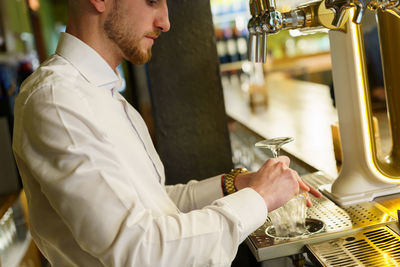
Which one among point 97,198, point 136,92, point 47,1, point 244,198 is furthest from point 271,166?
point 47,1

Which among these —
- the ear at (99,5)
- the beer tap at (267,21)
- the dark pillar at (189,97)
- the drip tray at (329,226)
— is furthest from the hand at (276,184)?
the dark pillar at (189,97)

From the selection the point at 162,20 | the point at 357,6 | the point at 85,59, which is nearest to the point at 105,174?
the point at 85,59

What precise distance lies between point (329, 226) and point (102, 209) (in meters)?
0.58

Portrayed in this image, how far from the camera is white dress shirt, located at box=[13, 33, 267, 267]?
3.22ft

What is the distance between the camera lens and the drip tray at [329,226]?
1.20 metres

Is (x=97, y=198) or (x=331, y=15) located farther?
(x=331, y=15)

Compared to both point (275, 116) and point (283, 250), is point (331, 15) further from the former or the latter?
point (275, 116)

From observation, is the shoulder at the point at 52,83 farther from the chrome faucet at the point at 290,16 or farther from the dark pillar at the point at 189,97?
the dark pillar at the point at 189,97

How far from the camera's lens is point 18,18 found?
742 centimetres

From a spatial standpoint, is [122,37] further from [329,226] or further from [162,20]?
[329,226]

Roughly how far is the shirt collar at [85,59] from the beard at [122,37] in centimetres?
6

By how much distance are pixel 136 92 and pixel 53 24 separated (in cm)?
844

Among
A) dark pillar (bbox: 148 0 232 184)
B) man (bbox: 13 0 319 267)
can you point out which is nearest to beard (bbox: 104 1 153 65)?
man (bbox: 13 0 319 267)

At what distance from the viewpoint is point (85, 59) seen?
4.08 feet
